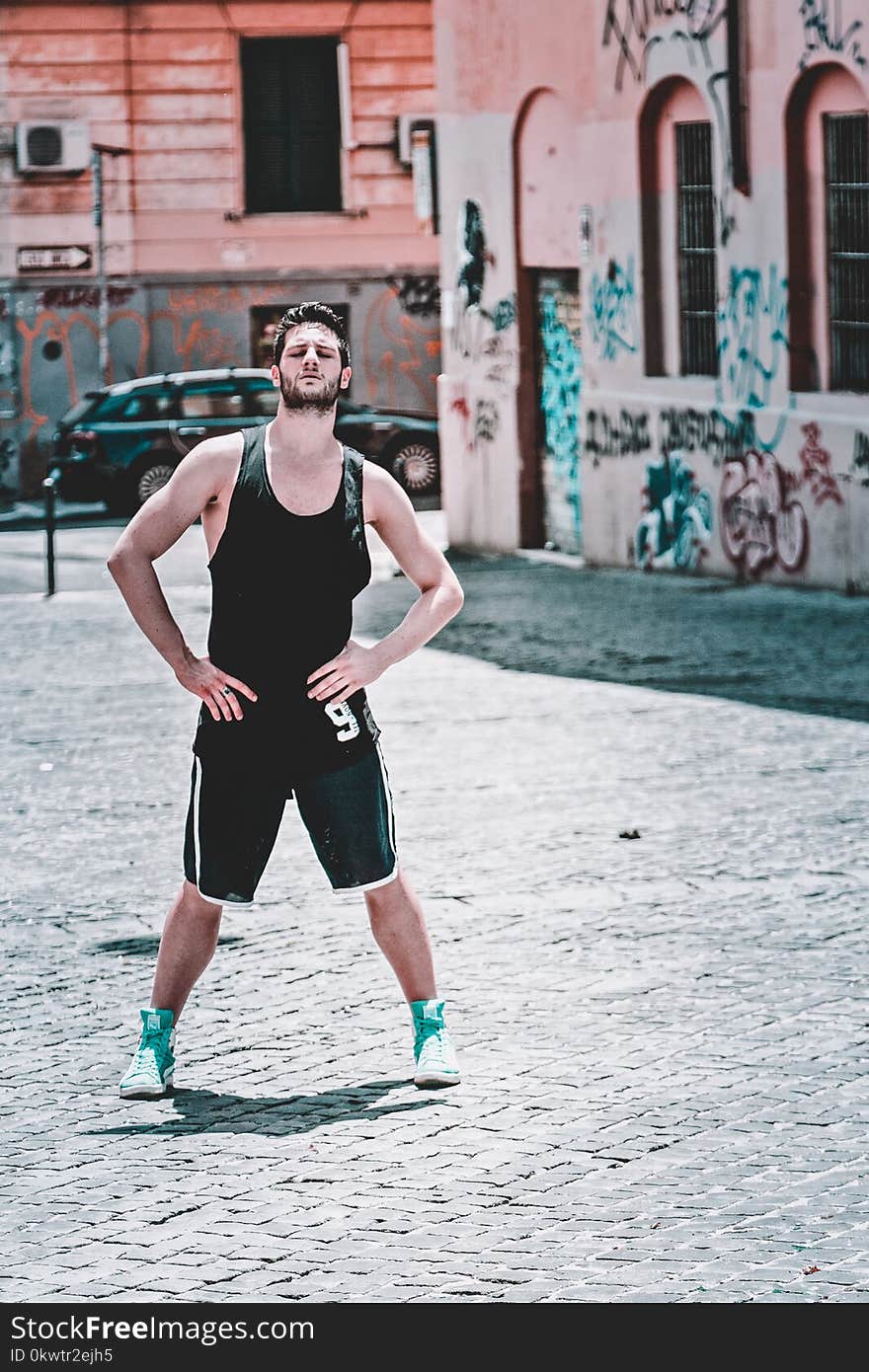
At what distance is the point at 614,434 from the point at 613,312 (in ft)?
3.11

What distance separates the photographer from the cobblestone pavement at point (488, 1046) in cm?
505

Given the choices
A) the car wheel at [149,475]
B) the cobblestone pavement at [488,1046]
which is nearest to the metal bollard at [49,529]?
the cobblestone pavement at [488,1046]

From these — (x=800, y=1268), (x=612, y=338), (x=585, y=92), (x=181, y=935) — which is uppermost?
(x=585, y=92)

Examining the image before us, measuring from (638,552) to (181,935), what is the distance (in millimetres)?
13613

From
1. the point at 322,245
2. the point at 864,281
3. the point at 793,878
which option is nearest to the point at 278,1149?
the point at 793,878

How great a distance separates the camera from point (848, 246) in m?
16.8

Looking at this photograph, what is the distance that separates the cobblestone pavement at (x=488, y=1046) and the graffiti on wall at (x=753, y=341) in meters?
6.44

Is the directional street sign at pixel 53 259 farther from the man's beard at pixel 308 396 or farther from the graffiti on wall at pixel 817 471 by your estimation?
the man's beard at pixel 308 396

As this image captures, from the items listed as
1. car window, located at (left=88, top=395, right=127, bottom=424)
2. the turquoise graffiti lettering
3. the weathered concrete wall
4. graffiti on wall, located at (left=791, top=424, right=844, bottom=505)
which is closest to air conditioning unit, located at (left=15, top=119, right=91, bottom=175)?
the weathered concrete wall

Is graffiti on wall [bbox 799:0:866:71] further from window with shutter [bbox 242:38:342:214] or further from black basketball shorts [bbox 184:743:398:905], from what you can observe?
window with shutter [bbox 242:38:342:214]

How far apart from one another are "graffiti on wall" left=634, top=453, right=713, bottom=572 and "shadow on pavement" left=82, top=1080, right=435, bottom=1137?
41.3 feet

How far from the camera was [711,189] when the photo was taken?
18375 mm

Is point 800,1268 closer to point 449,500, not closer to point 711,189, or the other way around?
point 711,189

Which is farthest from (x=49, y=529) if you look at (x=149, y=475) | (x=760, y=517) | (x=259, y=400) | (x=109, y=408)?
(x=259, y=400)
